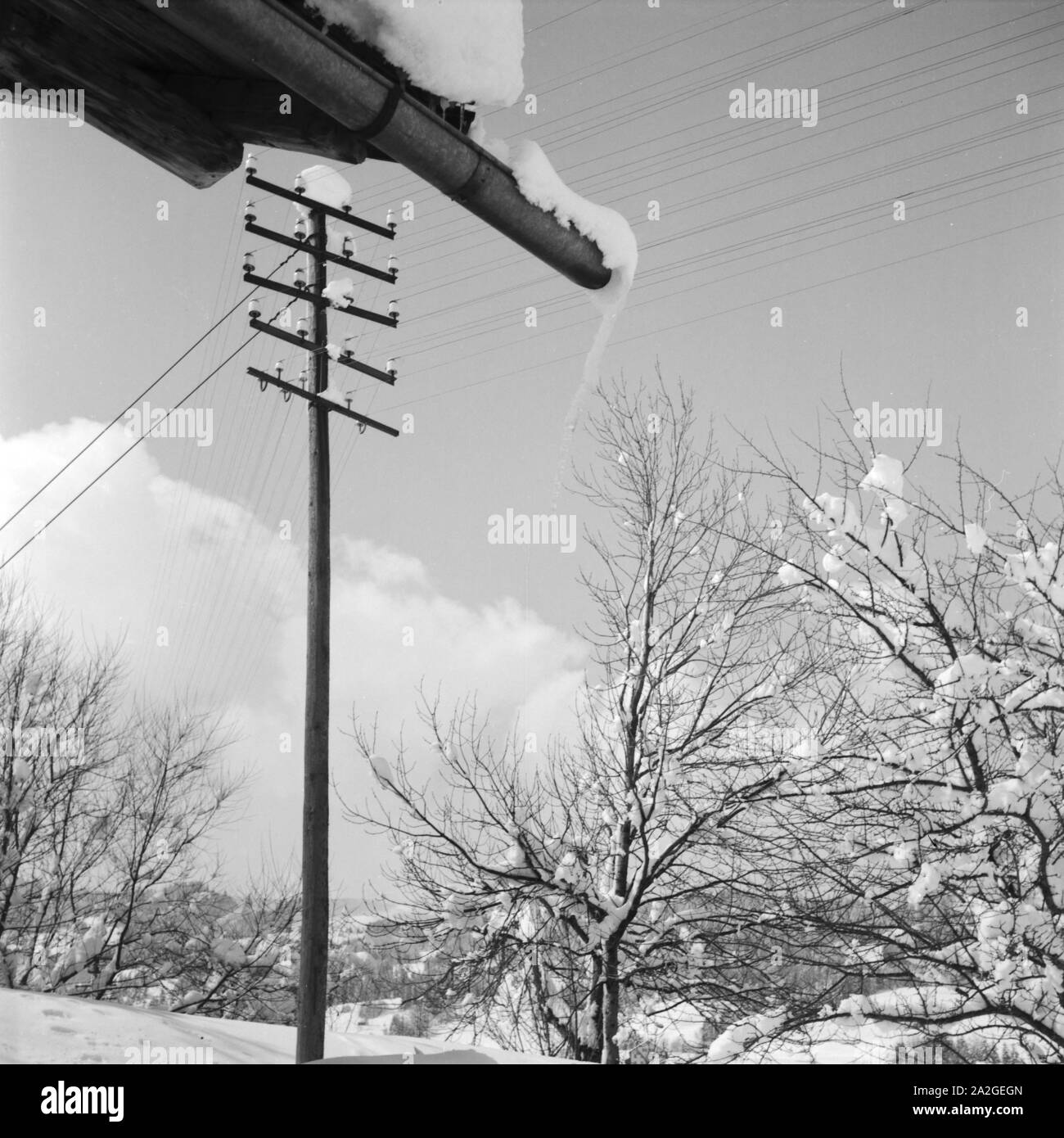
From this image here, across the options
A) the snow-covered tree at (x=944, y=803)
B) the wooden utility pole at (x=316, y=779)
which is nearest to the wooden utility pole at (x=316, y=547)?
the wooden utility pole at (x=316, y=779)

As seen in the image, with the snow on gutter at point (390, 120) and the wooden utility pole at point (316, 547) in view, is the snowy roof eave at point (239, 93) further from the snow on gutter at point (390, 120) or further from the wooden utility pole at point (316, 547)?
the wooden utility pole at point (316, 547)

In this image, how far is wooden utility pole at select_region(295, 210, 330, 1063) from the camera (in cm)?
703

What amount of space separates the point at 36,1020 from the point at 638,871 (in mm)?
5592

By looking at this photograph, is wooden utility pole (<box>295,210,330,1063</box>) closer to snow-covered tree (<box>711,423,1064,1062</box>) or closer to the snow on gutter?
snow-covered tree (<box>711,423,1064,1062</box>)

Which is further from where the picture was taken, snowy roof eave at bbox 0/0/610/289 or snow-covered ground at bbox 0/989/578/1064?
snow-covered ground at bbox 0/989/578/1064

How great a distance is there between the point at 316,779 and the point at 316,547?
2042 millimetres

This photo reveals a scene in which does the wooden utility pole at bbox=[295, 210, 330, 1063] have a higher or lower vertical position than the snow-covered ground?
higher

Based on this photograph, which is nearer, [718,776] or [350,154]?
[350,154]

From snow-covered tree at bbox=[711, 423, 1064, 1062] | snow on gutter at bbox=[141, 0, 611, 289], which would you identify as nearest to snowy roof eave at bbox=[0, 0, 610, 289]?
snow on gutter at bbox=[141, 0, 611, 289]

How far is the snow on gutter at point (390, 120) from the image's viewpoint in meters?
1.26

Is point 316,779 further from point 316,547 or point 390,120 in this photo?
point 390,120

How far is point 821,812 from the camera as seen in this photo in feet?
23.4
